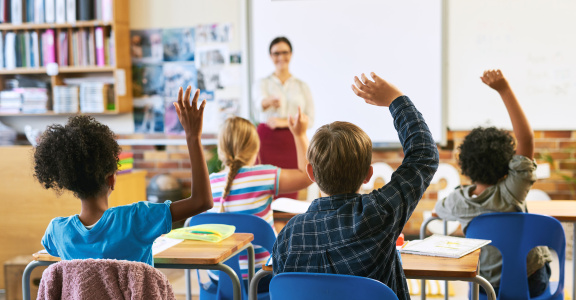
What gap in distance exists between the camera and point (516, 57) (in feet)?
14.4

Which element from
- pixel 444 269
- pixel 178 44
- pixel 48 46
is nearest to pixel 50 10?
pixel 48 46

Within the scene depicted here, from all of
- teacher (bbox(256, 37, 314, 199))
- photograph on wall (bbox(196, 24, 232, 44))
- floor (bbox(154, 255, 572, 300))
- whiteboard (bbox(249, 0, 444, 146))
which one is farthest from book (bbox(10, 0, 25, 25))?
floor (bbox(154, 255, 572, 300))

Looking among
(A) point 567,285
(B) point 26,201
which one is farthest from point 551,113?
(B) point 26,201

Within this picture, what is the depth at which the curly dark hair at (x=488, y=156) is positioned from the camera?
2285 millimetres

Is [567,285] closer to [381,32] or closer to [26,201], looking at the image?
[381,32]

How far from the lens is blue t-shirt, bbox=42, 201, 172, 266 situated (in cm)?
155

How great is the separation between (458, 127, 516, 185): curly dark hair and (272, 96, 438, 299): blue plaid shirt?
896 millimetres

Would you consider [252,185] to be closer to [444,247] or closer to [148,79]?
[444,247]

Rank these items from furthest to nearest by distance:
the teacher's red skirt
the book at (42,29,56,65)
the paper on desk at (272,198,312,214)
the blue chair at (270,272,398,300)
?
the book at (42,29,56,65) → the teacher's red skirt → the paper on desk at (272,198,312,214) → the blue chair at (270,272,398,300)

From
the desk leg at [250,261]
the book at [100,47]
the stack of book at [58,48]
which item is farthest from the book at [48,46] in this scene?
the desk leg at [250,261]

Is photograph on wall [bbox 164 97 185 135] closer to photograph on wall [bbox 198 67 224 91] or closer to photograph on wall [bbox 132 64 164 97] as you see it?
photograph on wall [bbox 132 64 164 97]

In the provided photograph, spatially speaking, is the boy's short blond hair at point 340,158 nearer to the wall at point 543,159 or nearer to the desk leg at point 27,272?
the desk leg at point 27,272

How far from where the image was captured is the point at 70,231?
1.58 meters

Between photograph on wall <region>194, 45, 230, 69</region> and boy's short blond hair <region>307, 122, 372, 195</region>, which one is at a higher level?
photograph on wall <region>194, 45, 230, 69</region>
